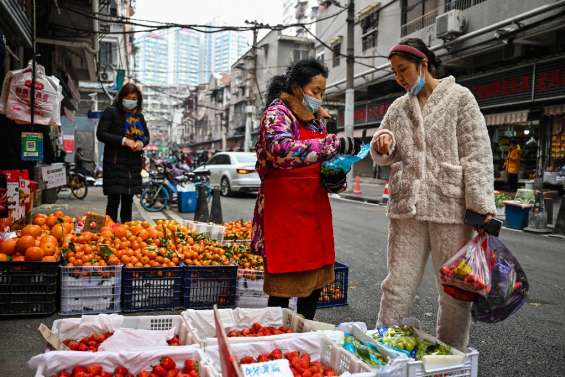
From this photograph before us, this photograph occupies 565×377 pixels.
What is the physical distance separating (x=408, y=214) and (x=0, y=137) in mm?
8334

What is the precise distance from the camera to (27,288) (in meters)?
4.12

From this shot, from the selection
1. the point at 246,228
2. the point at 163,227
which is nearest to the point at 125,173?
the point at 163,227

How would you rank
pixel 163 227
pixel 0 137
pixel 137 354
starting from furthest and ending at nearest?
1. pixel 0 137
2. pixel 163 227
3. pixel 137 354

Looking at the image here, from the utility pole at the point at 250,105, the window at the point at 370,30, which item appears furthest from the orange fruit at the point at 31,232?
the utility pole at the point at 250,105

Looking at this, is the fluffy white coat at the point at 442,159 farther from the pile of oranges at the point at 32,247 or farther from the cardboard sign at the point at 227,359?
the pile of oranges at the point at 32,247

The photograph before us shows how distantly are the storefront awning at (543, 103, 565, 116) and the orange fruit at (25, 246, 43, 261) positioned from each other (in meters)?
15.0

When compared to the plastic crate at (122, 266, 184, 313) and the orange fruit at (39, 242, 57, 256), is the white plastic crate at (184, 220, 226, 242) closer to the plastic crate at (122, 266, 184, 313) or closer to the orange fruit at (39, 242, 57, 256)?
the plastic crate at (122, 266, 184, 313)

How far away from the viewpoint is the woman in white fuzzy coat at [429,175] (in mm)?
2822

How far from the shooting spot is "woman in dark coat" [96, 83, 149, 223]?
6.21 meters

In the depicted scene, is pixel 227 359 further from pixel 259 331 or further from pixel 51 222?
pixel 51 222

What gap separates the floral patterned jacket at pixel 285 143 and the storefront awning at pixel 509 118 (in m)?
15.0

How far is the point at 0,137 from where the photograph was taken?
8750 millimetres

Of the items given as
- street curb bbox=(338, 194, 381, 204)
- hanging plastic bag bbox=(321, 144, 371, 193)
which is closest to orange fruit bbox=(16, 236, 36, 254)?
hanging plastic bag bbox=(321, 144, 371, 193)

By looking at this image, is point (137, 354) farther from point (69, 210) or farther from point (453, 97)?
point (69, 210)
